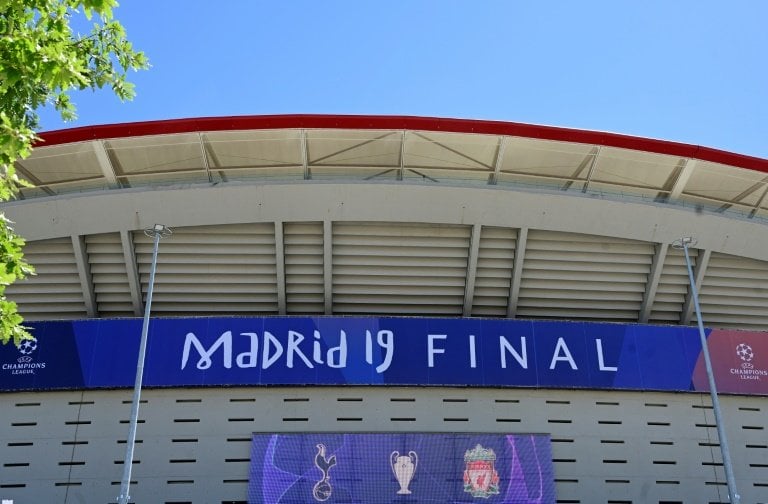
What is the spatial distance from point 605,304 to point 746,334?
400 centimetres

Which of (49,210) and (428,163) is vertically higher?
(428,163)

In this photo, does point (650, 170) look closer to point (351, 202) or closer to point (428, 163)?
point (428, 163)

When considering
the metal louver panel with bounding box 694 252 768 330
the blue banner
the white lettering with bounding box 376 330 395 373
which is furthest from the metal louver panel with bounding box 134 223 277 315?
the metal louver panel with bounding box 694 252 768 330

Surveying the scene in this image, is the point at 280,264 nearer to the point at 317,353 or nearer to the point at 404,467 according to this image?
the point at 317,353

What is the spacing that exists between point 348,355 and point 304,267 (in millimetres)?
2829

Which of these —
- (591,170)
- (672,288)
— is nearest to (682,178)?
(591,170)

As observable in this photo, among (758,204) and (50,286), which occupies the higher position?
(758,204)

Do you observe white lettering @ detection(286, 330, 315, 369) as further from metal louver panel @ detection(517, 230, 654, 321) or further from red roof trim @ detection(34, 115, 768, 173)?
metal louver panel @ detection(517, 230, 654, 321)

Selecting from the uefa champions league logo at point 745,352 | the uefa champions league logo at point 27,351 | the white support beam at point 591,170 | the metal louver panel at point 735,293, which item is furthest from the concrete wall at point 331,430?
the white support beam at point 591,170

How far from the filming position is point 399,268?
19.1 meters

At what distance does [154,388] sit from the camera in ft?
59.3

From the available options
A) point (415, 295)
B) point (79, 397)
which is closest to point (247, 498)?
point (79, 397)

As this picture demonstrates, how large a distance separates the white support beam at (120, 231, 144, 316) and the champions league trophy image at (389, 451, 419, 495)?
8.24 meters

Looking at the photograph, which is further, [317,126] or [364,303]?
[364,303]
